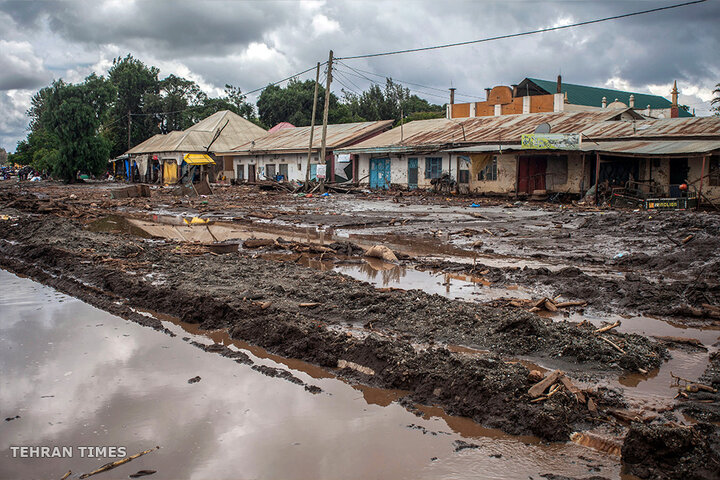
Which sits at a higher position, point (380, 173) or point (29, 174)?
point (29, 174)

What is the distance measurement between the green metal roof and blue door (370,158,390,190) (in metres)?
24.7

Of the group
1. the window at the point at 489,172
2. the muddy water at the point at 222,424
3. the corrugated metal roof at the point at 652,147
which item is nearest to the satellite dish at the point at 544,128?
the corrugated metal roof at the point at 652,147

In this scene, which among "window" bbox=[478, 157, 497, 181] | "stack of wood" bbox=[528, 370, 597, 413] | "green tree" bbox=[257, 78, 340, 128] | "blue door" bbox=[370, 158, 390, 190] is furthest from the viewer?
"green tree" bbox=[257, 78, 340, 128]

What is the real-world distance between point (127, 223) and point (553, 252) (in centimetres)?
1418

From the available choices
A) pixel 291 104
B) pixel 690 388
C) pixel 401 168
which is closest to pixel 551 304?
pixel 690 388

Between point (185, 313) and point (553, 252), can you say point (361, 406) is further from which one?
point (553, 252)

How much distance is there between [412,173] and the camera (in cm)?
3575

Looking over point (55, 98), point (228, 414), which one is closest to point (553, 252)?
point (228, 414)

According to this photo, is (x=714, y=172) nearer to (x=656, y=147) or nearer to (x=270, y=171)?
(x=656, y=147)

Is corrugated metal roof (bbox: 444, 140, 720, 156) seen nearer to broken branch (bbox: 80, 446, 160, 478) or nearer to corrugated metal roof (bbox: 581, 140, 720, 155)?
corrugated metal roof (bbox: 581, 140, 720, 155)

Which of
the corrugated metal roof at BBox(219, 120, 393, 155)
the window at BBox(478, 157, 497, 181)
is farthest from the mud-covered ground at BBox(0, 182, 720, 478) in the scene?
→ the corrugated metal roof at BBox(219, 120, 393, 155)

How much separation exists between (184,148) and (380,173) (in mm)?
22811

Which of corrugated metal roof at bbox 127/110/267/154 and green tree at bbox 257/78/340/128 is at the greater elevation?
green tree at bbox 257/78/340/128

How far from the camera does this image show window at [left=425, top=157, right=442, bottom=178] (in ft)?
112
